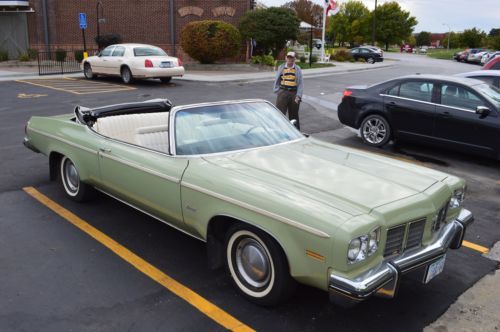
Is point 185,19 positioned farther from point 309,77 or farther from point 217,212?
point 217,212

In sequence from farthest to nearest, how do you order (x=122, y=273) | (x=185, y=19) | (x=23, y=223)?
(x=185, y=19) → (x=23, y=223) → (x=122, y=273)

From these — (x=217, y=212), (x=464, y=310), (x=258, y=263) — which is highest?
(x=217, y=212)

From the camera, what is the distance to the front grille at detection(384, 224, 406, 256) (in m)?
3.28

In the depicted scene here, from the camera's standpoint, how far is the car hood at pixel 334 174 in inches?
135

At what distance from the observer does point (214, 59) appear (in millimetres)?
26172

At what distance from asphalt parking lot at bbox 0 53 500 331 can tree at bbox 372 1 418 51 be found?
7505cm

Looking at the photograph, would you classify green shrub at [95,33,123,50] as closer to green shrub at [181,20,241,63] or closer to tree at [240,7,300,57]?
green shrub at [181,20,241,63]

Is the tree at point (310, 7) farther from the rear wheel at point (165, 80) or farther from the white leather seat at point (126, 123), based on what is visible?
the white leather seat at point (126, 123)

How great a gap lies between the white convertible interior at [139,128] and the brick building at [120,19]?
80.9 feet

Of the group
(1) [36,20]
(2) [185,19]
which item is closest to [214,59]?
(2) [185,19]

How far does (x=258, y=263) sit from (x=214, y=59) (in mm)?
23597

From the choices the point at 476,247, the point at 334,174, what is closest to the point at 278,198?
the point at 334,174

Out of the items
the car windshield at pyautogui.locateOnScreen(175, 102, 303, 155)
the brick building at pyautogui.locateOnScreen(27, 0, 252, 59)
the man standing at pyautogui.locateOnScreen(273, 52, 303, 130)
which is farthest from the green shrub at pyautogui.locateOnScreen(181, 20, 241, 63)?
the car windshield at pyautogui.locateOnScreen(175, 102, 303, 155)

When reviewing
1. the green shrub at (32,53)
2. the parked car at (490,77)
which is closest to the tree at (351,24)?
the green shrub at (32,53)
